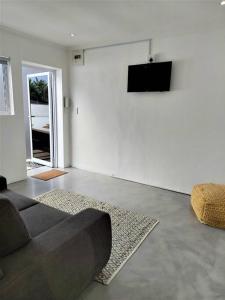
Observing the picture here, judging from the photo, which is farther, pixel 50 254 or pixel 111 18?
pixel 111 18

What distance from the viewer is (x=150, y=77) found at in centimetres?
344

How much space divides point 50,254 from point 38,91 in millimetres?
4414

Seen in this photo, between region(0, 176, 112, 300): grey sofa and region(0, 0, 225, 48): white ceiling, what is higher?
region(0, 0, 225, 48): white ceiling

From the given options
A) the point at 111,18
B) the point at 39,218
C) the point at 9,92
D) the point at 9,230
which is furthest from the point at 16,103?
the point at 9,230

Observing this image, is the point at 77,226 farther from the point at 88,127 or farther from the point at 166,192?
the point at 88,127

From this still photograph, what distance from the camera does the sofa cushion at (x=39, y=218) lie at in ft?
5.26

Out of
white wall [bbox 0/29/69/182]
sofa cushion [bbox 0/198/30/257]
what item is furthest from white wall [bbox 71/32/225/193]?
sofa cushion [bbox 0/198/30/257]

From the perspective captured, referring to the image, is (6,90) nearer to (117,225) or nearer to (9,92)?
(9,92)

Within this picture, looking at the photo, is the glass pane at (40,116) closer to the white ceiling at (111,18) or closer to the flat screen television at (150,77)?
the white ceiling at (111,18)

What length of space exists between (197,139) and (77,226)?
2473 millimetres

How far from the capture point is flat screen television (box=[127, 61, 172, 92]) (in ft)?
10.8

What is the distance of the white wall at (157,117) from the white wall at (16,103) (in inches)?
30.9

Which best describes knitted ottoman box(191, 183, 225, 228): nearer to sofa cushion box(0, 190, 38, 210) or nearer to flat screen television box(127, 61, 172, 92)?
flat screen television box(127, 61, 172, 92)

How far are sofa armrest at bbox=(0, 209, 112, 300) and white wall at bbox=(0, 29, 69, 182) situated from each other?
254cm
